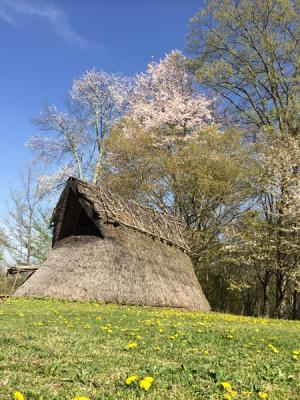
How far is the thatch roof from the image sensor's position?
20078 mm

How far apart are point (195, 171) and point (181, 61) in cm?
1174

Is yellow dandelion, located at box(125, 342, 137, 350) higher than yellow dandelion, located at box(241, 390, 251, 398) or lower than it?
higher

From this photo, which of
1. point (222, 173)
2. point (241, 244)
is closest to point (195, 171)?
point (222, 173)

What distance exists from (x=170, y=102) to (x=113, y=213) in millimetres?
15955

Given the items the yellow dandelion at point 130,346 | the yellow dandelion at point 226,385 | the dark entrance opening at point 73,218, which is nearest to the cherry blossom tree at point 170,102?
the dark entrance opening at point 73,218

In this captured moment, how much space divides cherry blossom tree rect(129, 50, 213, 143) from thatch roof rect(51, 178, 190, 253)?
28.4ft

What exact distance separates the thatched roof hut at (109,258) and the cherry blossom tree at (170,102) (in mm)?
10694

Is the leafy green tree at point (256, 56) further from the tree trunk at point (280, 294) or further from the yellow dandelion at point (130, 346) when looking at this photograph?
the yellow dandelion at point (130, 346)

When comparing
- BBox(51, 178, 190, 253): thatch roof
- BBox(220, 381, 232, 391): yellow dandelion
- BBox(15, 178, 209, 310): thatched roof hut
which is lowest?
BBox(220, 381, 232, 391): yellow dandelion

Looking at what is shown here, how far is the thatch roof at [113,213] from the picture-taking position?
20078 mm

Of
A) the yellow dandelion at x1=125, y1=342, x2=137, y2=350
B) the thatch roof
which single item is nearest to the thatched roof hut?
the thatch roof

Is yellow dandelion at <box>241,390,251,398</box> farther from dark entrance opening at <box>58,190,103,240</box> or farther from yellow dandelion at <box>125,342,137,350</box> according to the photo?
dark entrance opening at <box>58,190,103,240</box>

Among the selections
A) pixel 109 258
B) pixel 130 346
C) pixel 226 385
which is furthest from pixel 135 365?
pixel 109 258

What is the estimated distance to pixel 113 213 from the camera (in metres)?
20.1
